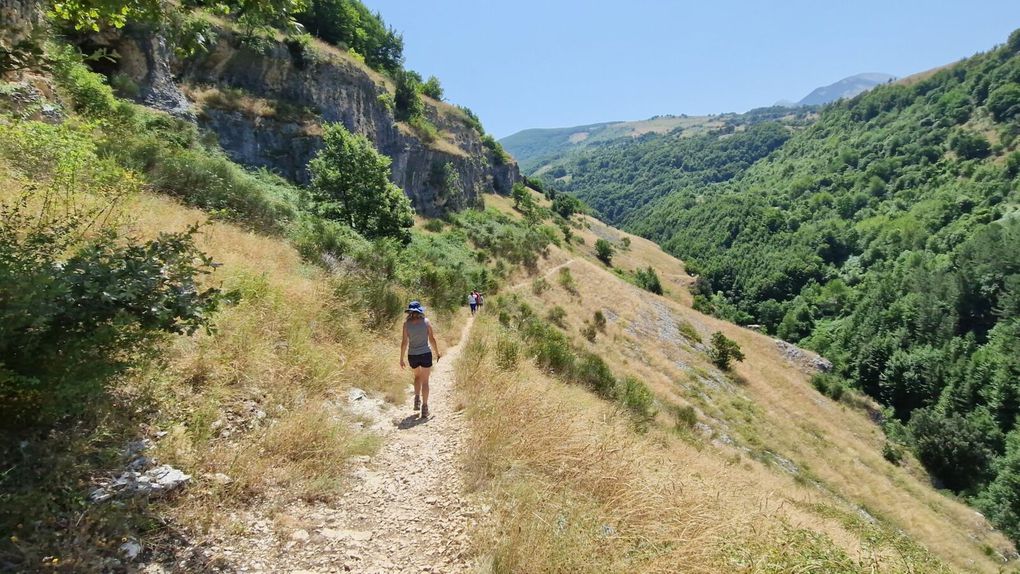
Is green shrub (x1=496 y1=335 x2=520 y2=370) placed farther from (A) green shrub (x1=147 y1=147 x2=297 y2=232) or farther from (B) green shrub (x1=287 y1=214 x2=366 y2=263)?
(A) green shrub (x1=147 y1=147 x2=297 y2=232)

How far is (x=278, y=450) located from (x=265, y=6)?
171 inches

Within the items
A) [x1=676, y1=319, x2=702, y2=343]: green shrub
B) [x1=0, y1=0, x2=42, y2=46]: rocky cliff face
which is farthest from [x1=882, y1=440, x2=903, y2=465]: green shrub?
[x1=0, y1=0, x2=42, y2=46]: rocky cliff face

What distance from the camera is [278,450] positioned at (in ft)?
14.7

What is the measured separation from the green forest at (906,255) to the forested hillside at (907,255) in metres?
0.29

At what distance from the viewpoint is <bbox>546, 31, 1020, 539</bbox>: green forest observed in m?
48.4

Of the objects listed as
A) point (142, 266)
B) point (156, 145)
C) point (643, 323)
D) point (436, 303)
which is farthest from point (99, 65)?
point (643, 323)

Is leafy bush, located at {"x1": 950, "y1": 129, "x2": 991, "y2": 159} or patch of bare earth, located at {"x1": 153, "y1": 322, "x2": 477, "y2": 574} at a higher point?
leafy bush, located at {"x1": 950, "y1": 129, "x2": 991, "y2": 159}

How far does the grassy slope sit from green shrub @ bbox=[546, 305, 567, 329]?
23.6 inches

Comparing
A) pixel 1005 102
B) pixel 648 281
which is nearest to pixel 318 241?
pixel 648 281

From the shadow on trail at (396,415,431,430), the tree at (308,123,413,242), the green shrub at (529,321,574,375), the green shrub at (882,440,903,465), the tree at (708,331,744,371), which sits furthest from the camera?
the tree at (708,331,744,371)

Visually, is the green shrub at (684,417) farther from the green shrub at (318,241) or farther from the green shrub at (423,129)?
the green shrub at (423,129)

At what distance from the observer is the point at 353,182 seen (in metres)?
23.1

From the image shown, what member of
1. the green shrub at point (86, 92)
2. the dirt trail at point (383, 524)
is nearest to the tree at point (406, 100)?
the green shrub at point (86, 92)

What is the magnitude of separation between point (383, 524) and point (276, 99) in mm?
32960
